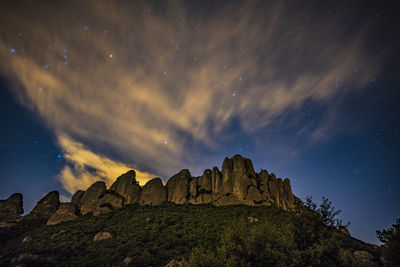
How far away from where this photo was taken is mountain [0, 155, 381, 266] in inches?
818

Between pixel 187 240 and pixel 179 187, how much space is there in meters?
41.3

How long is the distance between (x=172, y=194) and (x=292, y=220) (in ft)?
207

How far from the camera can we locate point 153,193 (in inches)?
3241

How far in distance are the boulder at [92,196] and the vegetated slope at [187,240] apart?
644 cm

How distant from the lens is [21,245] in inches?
2149

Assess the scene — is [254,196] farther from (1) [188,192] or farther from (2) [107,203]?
(2) [107,203]

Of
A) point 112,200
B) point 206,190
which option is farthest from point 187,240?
point 112,200

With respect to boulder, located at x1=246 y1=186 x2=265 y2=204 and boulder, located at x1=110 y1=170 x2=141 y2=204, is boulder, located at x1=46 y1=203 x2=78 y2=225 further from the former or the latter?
boulder, located at x1=246 y1=186 x2=265 y2=204

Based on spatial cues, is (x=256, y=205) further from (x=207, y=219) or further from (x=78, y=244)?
(x=78, y=244)

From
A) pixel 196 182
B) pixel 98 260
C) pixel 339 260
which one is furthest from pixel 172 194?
pixel 339 260

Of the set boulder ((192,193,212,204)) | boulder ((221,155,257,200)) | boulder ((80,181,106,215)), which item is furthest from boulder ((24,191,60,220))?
boulder ((221,155,257,200))

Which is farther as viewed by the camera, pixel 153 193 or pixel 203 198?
pixel 153 193

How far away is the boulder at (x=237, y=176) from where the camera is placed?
74.4 meters

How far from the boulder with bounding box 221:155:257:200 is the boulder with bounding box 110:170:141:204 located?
1587 inches
